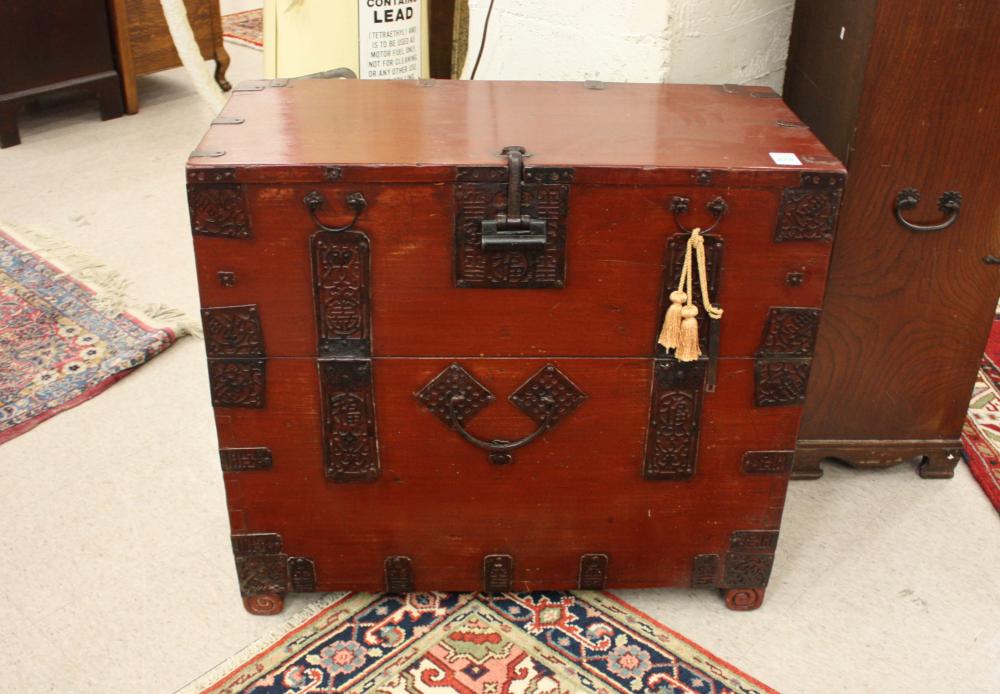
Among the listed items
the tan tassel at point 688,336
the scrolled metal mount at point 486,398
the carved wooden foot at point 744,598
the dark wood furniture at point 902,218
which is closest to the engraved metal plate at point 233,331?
the scrolled metal mount at point 486,398

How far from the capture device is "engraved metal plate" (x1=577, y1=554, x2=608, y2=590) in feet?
5.26

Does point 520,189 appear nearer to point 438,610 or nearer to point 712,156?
point 712,156

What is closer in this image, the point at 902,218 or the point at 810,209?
the point at 810,209

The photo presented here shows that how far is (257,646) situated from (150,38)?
9.67ft

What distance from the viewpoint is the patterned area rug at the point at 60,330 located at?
220 cm

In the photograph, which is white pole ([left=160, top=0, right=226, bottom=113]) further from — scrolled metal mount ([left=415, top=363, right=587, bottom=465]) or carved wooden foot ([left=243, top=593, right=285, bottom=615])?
carved wooden foot ([left=243, top=593, right=285, bottom=615])

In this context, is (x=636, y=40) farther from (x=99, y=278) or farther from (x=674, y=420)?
(x=99, y=278)

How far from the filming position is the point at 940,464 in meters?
1.99

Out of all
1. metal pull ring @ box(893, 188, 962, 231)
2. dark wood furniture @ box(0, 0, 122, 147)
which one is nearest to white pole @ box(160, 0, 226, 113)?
metal pull ring @ box(893, 188, 962, 231)

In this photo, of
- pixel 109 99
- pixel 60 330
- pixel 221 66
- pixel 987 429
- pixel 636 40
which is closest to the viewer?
pixel 636 40

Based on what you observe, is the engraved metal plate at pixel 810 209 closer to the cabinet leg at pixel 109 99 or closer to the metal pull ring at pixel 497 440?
the metal pull ring at pixel 497 440

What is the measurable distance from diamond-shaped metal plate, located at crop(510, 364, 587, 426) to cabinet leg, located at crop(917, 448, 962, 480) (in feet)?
2.91

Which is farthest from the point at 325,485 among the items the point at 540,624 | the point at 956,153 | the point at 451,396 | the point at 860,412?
the point at 956,153

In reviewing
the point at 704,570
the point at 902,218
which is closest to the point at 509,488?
the point at 704,570
